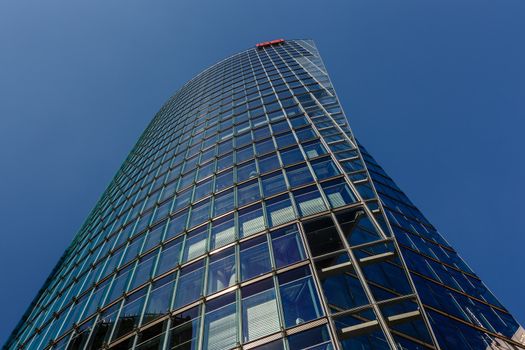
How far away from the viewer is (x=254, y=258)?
14852 mm

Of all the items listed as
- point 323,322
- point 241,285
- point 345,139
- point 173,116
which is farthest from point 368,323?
point 173,116

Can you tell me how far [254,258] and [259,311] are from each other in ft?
8.39

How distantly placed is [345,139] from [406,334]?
12.1 m

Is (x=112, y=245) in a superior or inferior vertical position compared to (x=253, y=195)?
superior

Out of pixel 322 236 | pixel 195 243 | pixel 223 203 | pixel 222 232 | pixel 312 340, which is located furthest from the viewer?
pixel 223 203

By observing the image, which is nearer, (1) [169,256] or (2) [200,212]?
(1) [169,256]

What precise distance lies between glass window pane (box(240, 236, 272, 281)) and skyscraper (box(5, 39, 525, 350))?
61 mm

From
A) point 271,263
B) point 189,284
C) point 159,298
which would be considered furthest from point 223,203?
point 271,263

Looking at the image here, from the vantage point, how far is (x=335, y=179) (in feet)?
59.1

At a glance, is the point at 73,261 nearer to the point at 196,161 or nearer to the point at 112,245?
the point at 112,245

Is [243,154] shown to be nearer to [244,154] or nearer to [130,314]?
[244,154]

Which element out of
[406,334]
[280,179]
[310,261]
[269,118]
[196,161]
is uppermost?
[269,118]

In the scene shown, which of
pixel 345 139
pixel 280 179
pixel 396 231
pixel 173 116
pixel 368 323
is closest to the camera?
pixel 368 323

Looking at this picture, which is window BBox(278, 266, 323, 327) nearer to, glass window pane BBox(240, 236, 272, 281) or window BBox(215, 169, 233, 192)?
glass window pane BBox(240, 236, 272, 281)
